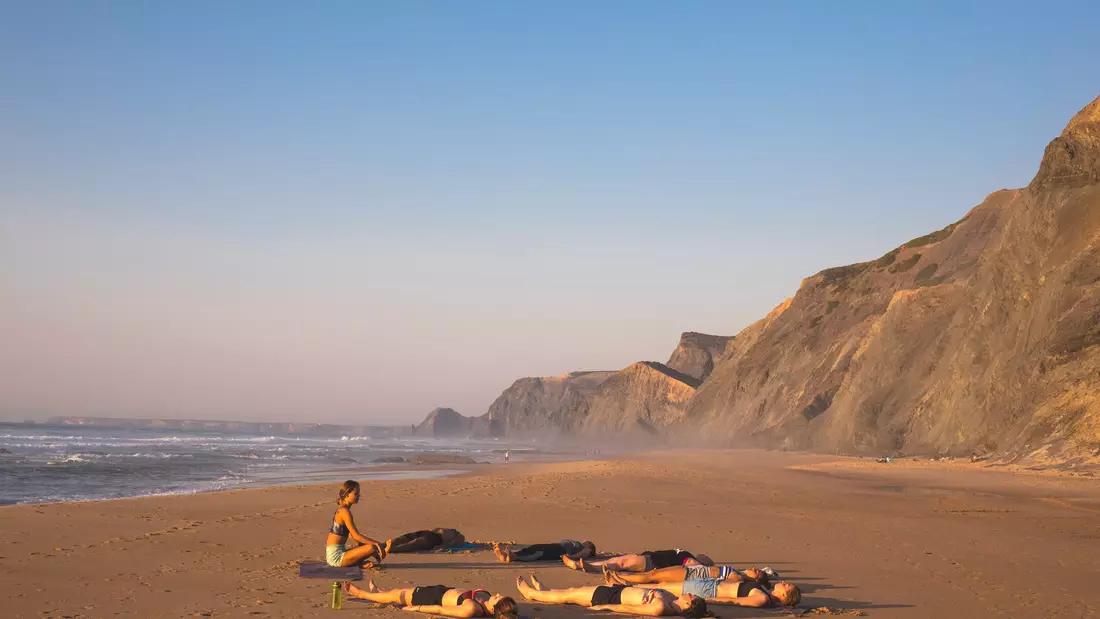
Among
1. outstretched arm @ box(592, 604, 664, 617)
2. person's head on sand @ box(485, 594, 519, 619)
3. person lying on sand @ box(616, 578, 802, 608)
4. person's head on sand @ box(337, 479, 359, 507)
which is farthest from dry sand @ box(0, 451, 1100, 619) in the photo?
person's head on sand @ box(337, 479, 359, 507)

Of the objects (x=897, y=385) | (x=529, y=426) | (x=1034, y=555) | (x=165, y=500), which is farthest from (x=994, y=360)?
(x=529, y=426)

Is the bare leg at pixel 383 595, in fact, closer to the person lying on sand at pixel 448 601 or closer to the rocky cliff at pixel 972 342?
the person lying on sand at pixel 448 601

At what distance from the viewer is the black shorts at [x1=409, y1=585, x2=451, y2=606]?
8336mm

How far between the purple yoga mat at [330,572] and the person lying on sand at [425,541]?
1154 mm

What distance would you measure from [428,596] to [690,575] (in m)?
2.79

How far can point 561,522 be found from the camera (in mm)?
16047

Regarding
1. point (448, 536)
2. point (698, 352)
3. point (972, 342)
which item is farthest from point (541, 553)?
point (698, 352)

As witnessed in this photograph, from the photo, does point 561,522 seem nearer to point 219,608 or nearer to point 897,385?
point 219,608

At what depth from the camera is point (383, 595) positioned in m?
8.77

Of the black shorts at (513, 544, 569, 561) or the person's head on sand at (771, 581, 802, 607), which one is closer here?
the person's head on sand at (771, 581, 802, 607)

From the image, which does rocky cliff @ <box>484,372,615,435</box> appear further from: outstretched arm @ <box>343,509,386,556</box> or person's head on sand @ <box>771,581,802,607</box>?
person's head on sand @ <box>771,581,802,607</box>

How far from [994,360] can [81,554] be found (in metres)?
32.1

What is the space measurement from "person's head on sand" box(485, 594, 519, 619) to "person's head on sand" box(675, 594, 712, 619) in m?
1.58

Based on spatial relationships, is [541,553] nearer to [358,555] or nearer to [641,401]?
[358,555]
